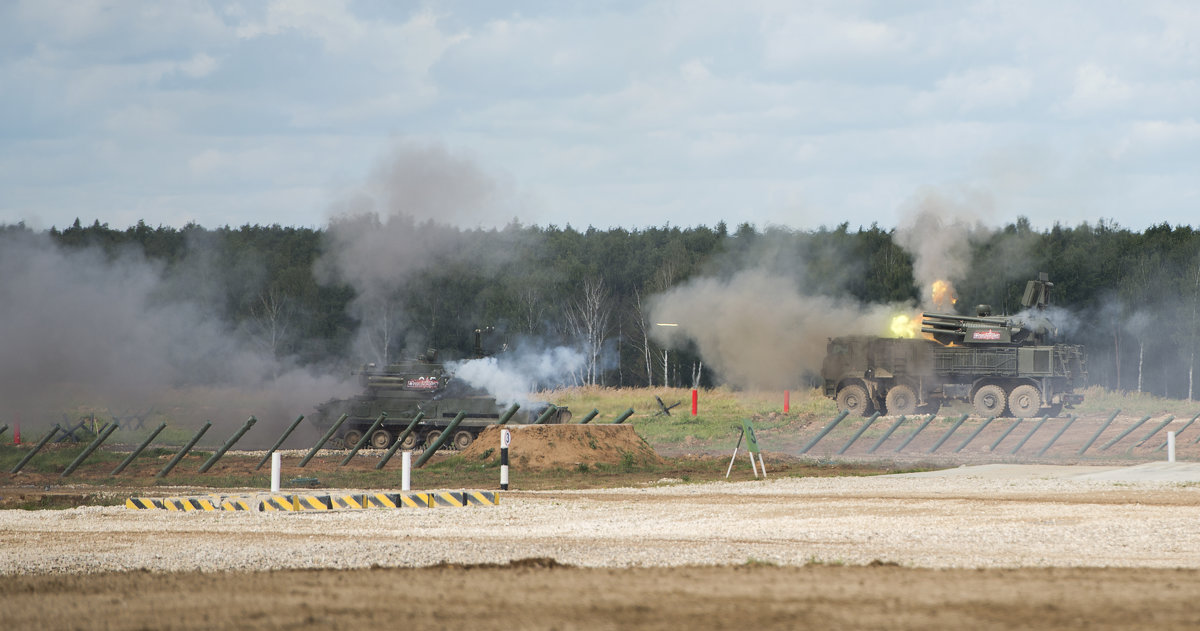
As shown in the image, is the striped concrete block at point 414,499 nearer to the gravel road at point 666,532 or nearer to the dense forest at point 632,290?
the gravel road at point 666,532

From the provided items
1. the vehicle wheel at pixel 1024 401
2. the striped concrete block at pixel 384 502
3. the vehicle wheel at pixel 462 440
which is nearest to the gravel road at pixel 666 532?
the striped concrete block at pixel 384 502

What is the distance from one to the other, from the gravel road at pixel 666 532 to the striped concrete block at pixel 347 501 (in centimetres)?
67

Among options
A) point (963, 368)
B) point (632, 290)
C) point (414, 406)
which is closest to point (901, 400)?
point (963, 368)

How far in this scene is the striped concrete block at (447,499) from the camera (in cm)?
1817

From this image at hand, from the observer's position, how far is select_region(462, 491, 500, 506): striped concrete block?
18.3 metres

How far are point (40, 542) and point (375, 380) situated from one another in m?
25.1

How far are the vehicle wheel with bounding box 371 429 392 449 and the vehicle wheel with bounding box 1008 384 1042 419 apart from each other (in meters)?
19.4

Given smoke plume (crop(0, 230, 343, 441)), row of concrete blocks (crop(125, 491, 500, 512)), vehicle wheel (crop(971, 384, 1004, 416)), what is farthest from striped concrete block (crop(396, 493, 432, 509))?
vehicle wheel (crop(971, 384, 1004, 416))

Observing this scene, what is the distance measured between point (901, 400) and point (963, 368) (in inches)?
87.8

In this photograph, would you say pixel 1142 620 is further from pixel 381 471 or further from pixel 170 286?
pixel 170 286

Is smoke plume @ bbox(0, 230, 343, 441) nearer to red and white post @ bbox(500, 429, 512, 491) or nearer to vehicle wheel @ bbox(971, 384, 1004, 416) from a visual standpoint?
vehicle wheel @ bbox(971, 384, 1004, 416)

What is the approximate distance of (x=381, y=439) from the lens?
38.5 metres

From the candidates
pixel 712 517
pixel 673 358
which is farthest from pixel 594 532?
pixel 673 358

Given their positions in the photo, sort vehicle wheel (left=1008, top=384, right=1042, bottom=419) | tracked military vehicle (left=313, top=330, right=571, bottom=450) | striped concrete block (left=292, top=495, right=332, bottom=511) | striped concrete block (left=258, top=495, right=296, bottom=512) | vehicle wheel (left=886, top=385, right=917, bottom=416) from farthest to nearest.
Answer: vehicle wheel (left=886, top=385, right=917, bottom=416)
vehicle wheel (left=1008, top=384, right=1042, bottom=419)
tracked military vehicle (left=313, top=330, right=571, bottom=450)
striped concrete block (left=292, top=495, right=332, bottom=511)
striped concrete block (left=258, top=495, right=296, bottom=512)
